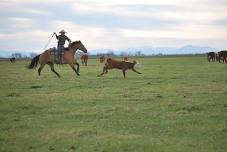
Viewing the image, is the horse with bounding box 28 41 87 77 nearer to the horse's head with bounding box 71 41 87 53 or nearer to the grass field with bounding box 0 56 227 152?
the horse's head with bounding box 71 41 87 53

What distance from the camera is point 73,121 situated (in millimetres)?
11797

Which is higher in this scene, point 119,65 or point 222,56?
point 222,56

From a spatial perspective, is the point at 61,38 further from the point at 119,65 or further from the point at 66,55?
the point at 119,65

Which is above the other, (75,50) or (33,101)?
(75,50)

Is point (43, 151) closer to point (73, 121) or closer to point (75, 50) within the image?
point (73, 121)

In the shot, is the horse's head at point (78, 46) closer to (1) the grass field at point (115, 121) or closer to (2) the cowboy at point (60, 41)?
(2) the cowboy at point (60, 41)

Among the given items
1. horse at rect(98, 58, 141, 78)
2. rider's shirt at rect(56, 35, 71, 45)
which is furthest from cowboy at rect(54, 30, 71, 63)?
horse at rect(98, 58, 141, 78)

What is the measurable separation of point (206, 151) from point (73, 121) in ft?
13.4

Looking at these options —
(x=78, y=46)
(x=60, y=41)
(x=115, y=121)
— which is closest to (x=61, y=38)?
(x=60, y=41)

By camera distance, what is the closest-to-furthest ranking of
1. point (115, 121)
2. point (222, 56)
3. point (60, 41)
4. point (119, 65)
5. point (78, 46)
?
1. point (115, 121)
2. point (119, 65)
3. point (60, 41)
4. point (78, 46)
5. point (222, 56)

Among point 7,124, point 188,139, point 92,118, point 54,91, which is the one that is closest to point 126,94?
point 54,91

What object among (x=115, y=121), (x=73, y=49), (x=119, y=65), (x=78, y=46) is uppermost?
(x=78, y=46)

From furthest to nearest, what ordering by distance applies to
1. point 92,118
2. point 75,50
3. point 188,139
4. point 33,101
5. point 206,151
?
point 75,50
point 33,101
point 92,118
point 188,139
point 206,151

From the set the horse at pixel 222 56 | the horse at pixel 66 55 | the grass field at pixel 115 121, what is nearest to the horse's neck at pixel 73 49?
the horse at pixel 66 55
